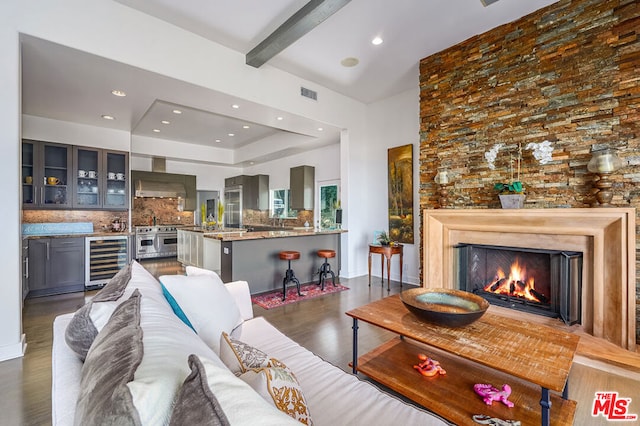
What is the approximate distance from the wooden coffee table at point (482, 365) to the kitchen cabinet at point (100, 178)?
566 centimetres

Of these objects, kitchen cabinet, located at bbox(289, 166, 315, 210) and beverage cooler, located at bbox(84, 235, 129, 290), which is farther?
kitchen cabinet, located at bbox(289, 166, 315, 210)

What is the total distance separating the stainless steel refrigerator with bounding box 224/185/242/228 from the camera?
9.03 metres

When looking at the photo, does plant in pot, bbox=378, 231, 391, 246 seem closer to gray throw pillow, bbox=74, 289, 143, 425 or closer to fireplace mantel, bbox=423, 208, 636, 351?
fireplace mantel, bbox=423, 208, 636, 351

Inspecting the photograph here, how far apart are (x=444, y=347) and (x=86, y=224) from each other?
6.38 meters

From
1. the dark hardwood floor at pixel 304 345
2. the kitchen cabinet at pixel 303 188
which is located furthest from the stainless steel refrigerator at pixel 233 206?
the dark hardwood floor at pixel 304 345

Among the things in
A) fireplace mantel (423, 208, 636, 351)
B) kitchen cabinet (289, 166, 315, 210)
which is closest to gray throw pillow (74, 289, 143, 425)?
fireplace mantel (423, 208, 636, 351)

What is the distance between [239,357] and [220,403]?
580 mm

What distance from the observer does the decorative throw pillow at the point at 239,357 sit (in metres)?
1.07

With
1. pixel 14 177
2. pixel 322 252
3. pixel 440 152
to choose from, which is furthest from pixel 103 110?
pixel 440 152

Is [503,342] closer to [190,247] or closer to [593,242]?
[593,242]

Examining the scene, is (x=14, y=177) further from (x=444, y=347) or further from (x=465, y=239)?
(x=465, y=239)

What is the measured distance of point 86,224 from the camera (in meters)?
5.39

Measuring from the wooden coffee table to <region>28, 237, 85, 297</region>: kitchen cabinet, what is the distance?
5.01 meters

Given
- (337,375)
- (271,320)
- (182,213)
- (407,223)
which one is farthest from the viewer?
(182,213)
